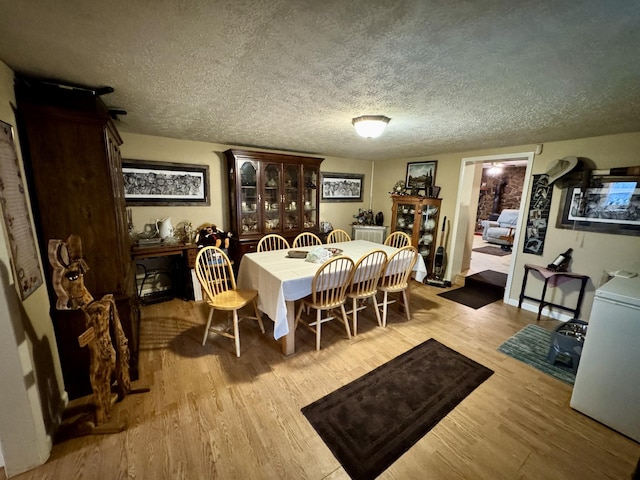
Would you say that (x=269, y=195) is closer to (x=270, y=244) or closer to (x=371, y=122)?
(x=270, y=244)

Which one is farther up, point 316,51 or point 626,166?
point 316,51

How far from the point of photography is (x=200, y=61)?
4.35ft

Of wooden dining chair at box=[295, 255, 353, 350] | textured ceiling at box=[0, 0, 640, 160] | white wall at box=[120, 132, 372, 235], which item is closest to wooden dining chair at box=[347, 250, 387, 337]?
wooden dining chair at box=[295, 255, 353, 350]

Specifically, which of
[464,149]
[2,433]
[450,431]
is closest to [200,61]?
[2,433]

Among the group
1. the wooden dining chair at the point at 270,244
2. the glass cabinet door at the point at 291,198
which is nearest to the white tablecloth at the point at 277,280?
the wooden dining chair at the point at 270,244

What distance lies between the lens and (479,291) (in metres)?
3.93

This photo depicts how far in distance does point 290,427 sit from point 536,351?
244cm

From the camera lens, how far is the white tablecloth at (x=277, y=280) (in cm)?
209

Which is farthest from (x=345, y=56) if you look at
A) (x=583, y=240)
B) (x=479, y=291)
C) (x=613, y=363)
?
(x=479, y=291)

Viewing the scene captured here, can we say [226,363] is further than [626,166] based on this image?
No

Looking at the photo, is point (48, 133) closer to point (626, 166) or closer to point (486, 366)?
point (486, 366)

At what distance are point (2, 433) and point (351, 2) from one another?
99.5 inches

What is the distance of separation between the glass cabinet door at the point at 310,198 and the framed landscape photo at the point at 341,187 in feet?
1.83

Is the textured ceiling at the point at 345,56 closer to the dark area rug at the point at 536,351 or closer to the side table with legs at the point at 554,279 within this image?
the side table with legs at the point at 554,279
